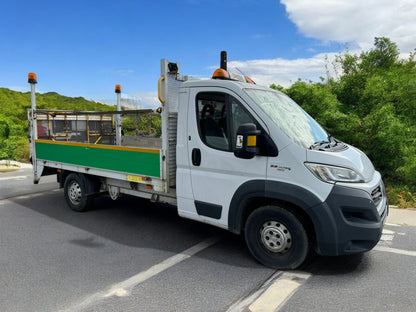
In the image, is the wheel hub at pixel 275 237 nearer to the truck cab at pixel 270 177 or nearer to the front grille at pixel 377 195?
the truck cab at pixel 270 177

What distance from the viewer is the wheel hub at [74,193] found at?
6.33 metres

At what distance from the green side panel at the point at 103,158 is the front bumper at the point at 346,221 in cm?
229

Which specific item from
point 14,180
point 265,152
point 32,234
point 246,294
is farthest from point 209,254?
point 14,180

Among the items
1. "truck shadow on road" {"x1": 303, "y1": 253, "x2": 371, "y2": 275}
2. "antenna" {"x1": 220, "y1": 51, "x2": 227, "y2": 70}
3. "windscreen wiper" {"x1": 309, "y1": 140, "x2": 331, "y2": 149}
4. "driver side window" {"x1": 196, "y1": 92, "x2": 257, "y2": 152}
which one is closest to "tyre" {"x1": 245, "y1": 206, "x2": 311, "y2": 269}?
"truck shadow on road" {"x1": 303, "y1": 253, "x2": 371, "y2": 275}

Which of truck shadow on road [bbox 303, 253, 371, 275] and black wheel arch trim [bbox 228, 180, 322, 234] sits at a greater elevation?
black wheel arch trim [bbox 228, 180, 322, 234]

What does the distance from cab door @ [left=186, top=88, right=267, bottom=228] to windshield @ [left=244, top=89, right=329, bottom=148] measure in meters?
0.24

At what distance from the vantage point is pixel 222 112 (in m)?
4.09

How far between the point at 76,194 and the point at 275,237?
4168mm

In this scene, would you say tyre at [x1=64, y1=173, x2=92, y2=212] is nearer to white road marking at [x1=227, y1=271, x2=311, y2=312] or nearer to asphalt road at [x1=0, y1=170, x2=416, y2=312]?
asphalt road at [x1=0, y1=170, x2=416, y2=312]

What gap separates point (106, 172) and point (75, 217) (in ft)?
4.08

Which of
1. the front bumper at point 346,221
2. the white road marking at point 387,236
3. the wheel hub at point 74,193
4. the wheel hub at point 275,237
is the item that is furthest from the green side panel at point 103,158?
the white road marking at point 387,236

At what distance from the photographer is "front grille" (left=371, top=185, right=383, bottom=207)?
11.9ft

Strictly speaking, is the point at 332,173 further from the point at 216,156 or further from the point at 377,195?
the point at 216,156

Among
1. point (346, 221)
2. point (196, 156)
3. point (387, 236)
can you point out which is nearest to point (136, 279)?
point (196, 156)
